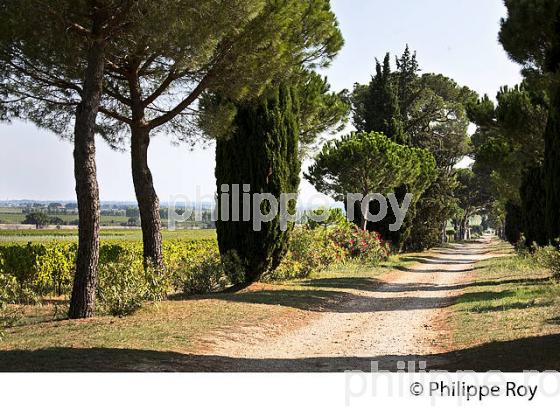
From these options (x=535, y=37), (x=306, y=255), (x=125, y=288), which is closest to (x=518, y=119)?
(x=535, y=37)

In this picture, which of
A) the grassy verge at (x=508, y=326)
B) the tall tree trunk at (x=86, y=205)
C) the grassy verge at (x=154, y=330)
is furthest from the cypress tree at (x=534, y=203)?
the tall tree trunk at (x=86, y=205)

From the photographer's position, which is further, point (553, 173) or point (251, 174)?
point (553, 173)

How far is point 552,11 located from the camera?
13266mm

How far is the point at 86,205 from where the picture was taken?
10781 millimetres

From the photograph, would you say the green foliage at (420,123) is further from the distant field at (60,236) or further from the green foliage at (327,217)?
the distant field at (60,236)

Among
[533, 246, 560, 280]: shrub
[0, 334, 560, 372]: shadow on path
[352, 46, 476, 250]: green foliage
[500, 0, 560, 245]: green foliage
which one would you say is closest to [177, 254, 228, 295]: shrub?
[0, 334, 560, 372]: shadow on path

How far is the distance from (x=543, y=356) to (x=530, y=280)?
12.1m

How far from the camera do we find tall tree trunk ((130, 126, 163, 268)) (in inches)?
538

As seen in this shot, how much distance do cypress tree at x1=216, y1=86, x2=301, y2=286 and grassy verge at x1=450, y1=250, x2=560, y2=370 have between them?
217 inches

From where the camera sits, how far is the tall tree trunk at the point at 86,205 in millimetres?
10711

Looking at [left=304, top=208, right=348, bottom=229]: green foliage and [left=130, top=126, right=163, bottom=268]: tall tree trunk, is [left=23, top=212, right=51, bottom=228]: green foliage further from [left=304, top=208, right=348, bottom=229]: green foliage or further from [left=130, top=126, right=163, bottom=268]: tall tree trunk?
[left=130, top=126, right=163, bottom=268]: tall tree trunk

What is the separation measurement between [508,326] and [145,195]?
8.20m

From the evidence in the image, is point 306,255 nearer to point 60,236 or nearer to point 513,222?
point 60,236

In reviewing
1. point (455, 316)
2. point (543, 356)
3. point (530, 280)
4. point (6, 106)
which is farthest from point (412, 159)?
point (543, 356)
